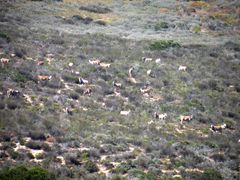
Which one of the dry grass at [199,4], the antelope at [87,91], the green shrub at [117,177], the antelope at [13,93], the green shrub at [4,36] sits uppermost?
the dry grass at [199,4]

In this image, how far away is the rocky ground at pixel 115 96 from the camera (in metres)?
17.1

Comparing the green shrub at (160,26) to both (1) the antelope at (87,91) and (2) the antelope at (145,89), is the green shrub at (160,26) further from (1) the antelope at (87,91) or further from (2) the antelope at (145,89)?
(1) the antelope at (87,91)

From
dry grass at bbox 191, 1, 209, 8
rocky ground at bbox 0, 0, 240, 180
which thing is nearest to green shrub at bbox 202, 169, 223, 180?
rocky ground at bbox 0, 0, 240, 180

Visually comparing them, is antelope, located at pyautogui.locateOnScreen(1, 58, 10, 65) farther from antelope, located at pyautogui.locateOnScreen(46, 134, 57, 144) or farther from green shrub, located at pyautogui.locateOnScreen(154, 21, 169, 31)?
green shrub, located at pyautogui.locateOnScreen(154, 21, 169, 31)

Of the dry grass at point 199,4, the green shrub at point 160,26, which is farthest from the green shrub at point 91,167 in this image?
the dry grass at point 199,4

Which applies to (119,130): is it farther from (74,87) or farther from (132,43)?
(132,43)

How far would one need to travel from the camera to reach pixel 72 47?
114ft

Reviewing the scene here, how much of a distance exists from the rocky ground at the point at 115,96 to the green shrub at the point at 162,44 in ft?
0.37

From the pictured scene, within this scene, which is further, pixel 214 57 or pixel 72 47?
pixel 214 57

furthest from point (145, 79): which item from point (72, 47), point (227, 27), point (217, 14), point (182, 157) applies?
point (217, 14)

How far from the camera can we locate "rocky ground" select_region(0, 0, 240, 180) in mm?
17078

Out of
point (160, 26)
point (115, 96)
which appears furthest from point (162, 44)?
point (115, 96)

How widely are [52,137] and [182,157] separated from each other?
21.4ft

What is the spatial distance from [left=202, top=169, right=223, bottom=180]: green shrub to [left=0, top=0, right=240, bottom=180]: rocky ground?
0.06m
